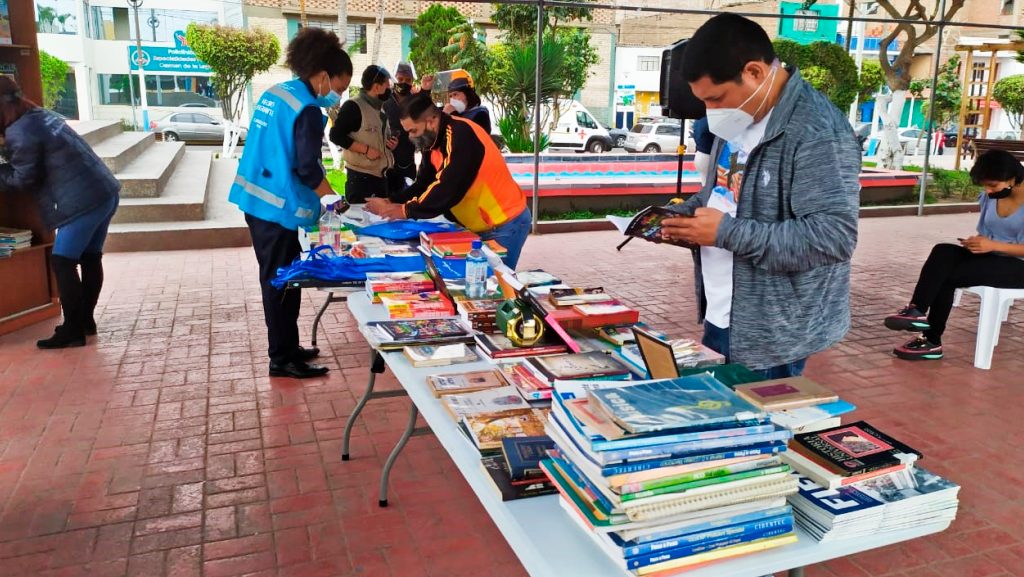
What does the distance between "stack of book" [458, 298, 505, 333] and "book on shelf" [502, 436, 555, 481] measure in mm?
856

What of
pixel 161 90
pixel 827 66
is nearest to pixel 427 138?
pixel 827 66

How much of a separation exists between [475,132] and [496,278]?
113 cm

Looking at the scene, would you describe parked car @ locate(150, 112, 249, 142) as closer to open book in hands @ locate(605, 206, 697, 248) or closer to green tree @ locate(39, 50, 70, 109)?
green tree @ locate(39, 50, 70, 109)

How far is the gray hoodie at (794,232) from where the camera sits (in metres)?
1.88

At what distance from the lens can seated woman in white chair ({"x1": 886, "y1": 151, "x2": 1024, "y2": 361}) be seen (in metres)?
4.92

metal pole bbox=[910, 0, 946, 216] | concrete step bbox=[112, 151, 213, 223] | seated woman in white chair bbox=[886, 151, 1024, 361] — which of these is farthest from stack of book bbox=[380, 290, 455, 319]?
metal pole bbox=[910, 0, 946, 216]

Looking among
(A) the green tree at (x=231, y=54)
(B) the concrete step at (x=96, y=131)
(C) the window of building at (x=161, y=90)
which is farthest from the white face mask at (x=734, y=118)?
(C) the window of building at (x=161, y=90)

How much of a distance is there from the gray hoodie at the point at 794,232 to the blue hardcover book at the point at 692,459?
23.8 inches

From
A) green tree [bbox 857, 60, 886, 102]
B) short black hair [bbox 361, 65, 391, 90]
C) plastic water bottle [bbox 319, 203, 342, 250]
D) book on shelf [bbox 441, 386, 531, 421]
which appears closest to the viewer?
book on shelf [bbox 441, 386, 531, 421]

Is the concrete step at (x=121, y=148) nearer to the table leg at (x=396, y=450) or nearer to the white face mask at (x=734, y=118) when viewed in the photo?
the table leg at (x=396, y=450)

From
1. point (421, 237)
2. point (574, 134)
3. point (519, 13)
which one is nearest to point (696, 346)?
point (421, 237)

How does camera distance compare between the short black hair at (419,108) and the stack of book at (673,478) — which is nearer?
the stack of book at (673,478)

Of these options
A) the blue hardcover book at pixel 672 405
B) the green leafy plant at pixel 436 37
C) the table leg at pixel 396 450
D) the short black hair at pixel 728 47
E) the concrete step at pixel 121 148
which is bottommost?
the table leg at pixel 396 450

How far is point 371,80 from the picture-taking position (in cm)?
585
